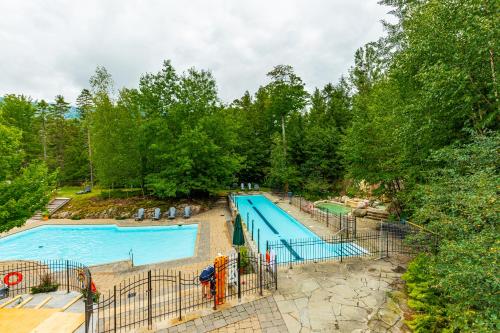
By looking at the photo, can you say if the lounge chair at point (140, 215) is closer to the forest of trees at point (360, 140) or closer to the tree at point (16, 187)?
the forest of trees at point (360, 140)

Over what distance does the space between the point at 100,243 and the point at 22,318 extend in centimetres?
1019

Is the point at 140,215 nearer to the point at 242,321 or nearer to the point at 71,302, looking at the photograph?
the point at 71,302

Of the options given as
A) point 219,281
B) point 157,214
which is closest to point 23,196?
point 219,281

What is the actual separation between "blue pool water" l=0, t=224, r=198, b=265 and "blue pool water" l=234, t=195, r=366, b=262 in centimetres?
483

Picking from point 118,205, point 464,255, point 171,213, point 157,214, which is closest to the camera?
point 464,255

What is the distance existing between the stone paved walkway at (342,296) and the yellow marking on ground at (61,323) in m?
5.34

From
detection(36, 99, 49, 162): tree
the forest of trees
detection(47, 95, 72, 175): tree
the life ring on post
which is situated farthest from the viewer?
detection(47, 95, 72, 175): tree

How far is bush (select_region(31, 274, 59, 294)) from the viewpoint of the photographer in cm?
860

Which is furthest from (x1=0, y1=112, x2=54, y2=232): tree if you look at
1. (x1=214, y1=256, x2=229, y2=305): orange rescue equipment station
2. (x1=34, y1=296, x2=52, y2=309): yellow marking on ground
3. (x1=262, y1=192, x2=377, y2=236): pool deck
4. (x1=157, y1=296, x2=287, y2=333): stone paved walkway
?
(x1=262, y1=192, x2=377, y2=236): pool deck

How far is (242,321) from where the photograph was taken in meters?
6.22

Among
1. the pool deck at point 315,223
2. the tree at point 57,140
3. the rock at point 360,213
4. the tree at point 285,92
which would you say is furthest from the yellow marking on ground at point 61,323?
the tree at point 57,140

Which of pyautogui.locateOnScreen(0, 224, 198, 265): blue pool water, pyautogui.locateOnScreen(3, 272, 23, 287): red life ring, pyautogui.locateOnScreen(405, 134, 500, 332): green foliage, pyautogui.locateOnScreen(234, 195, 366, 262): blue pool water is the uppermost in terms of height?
pyautogui.locateOnScreen(405, 134, 500, 332): green foliage

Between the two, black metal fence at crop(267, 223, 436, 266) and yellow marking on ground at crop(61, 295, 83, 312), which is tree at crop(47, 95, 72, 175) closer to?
yellow marking on ground at crop(61, 295, 83, 312)

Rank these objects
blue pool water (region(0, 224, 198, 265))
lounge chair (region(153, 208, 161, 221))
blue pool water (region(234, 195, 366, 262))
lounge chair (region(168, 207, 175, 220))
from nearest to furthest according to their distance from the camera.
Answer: blue pool water (region(234, 195, 366, 262)) < blue pool water (region(0, 224, 198, 265)) < lounge chair (region(153, 208, 161, 221)) < lounge chair (region(168, 207, 175, 220))
